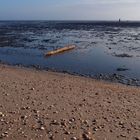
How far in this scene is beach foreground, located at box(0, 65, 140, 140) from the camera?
33.4ft

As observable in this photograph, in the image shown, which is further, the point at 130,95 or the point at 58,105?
the point at 130,95

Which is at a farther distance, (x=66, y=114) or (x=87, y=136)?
(x=66, y=114)

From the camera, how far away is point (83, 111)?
40.0 feet

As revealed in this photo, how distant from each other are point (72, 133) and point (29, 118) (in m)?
1.90

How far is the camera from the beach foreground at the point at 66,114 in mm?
10172

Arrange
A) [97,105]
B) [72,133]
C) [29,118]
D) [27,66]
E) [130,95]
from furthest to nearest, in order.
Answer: [27,66], [130,95], [97,105], [29,118], [72,133]

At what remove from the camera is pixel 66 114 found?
11.8m

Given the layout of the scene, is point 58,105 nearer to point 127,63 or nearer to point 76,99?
point 76,99

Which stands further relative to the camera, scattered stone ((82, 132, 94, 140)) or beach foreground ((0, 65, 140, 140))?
beach foreground ((0, 65, 140, 140))

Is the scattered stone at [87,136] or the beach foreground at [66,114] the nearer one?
the scattered stone at [87,136]

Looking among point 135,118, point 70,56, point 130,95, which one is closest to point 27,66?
point 70,56

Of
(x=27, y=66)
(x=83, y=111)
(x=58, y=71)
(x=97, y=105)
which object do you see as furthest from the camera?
(x=27, y=66)

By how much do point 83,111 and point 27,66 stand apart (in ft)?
54.4

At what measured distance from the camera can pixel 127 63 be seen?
2880 cm
